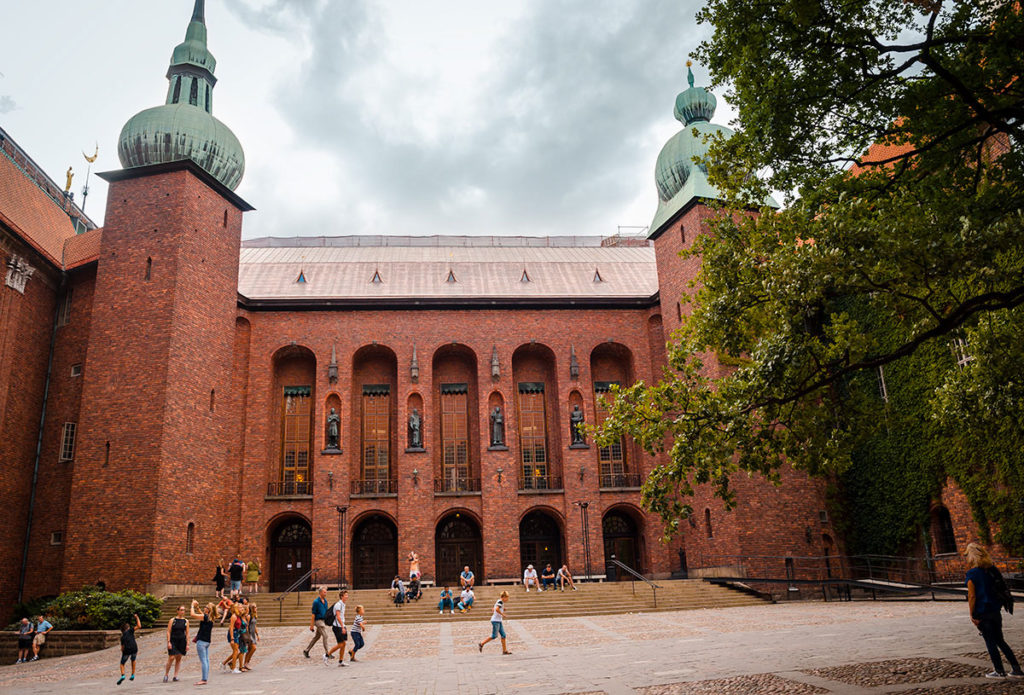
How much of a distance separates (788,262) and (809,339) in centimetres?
107

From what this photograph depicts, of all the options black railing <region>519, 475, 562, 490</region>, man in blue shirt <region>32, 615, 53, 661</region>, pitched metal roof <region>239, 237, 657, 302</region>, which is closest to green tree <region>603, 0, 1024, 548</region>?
man in blue shirt <region>32, 615, 53, 661</region>

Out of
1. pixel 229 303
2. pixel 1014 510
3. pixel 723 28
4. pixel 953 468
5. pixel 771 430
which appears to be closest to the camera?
pixel 723 28

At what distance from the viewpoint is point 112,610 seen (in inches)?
801

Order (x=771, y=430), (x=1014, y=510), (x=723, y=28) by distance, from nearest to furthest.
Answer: (x=723, y=28)
(x=771, y=430)
(x=1014, y=510)

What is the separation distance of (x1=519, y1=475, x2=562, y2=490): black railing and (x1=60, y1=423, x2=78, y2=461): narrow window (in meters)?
16.2

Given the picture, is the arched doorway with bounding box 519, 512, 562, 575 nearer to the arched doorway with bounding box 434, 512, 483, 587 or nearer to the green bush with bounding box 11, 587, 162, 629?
the arched doorway with bounding box 434, 512, 483, 587

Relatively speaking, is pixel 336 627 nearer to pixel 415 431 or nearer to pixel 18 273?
pixel 415 431

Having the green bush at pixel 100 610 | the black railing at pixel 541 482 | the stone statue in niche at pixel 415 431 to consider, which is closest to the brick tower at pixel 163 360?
the green bush at pixel 100 610

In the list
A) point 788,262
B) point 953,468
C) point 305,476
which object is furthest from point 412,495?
point 788,262

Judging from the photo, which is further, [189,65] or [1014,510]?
[189,65]

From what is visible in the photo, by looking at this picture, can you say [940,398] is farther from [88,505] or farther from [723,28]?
[88,505]

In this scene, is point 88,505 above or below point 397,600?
above

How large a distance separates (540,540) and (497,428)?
16.4 feet

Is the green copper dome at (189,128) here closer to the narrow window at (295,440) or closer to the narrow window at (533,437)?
the narrow window at (295,440)
